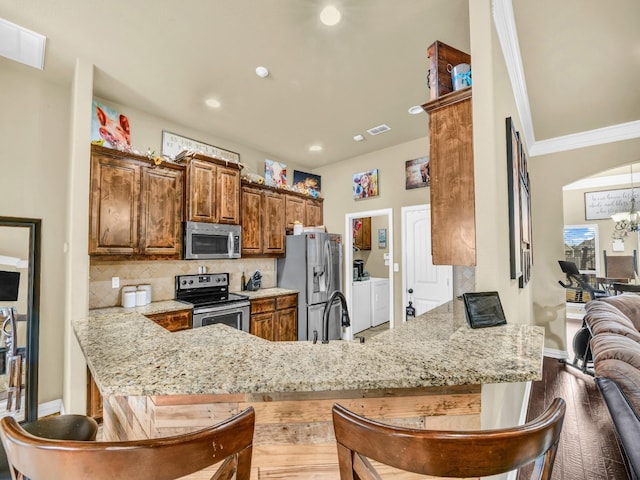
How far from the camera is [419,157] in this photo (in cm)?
411

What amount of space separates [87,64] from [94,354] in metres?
2.52

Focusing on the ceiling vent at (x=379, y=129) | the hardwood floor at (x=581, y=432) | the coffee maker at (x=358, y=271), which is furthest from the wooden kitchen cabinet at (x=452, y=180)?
the coffee maker at (x=358, y=271)

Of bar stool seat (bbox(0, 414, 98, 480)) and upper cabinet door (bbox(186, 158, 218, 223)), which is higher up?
upper cabinet door (bbox(186, 158, 218, 223))

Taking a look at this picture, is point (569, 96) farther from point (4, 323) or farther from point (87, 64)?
point (4, 323)

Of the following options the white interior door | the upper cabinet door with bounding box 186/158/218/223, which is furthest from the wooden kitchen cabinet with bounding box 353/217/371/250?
the upper cabinet door with bounding box 186/158/218/223

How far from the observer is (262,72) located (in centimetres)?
255

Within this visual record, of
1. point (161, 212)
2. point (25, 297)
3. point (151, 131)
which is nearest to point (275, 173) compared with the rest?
point (151, 131)

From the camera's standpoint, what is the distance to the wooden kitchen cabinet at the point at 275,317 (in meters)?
3.63

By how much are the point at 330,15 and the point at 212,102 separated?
5.40 ft

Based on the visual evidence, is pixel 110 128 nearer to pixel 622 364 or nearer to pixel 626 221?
pixel 622 364

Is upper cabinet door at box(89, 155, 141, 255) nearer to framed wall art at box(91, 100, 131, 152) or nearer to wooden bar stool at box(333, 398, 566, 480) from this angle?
framed wall art at box(91, 100, 131, 152)

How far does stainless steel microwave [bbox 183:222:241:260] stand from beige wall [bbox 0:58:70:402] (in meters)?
1.11

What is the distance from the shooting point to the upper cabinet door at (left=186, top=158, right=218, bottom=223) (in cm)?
325

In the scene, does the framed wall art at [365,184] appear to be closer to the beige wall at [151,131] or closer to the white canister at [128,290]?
the beige wall at [151,131]
